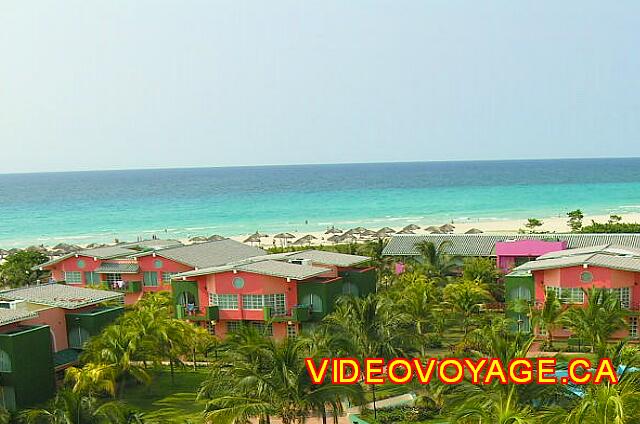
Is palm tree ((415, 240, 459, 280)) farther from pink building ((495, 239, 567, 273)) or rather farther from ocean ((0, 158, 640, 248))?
ocean ((0, 158, 640, 248))

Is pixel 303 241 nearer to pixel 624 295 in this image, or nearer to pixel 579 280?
pixel 579 280

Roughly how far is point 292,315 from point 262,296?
2.00m

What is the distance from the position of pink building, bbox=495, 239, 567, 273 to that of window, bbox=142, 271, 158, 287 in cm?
2570

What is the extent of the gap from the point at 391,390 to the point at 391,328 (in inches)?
156

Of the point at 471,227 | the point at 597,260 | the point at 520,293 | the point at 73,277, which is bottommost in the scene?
the point at 471,227

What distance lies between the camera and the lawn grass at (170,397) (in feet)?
86.0

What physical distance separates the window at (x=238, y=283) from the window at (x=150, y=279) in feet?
39.9

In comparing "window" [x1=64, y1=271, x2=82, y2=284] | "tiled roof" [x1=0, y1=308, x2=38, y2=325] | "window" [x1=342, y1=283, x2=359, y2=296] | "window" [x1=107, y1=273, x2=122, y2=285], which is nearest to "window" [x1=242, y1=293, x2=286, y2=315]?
"window" [x1=342, y1=283, x2=359, y2=296]

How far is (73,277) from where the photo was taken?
1901 inches

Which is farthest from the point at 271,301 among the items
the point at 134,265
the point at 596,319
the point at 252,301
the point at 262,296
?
the point at 596,319

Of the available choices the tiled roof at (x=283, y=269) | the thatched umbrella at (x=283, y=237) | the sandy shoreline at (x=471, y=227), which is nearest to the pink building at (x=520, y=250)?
the tiled roof at (x=283, y=269)

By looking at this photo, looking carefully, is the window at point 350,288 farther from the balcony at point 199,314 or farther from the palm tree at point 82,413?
the palm tree at point 82,413

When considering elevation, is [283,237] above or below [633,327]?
above

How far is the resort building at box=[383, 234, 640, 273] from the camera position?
159 feet
